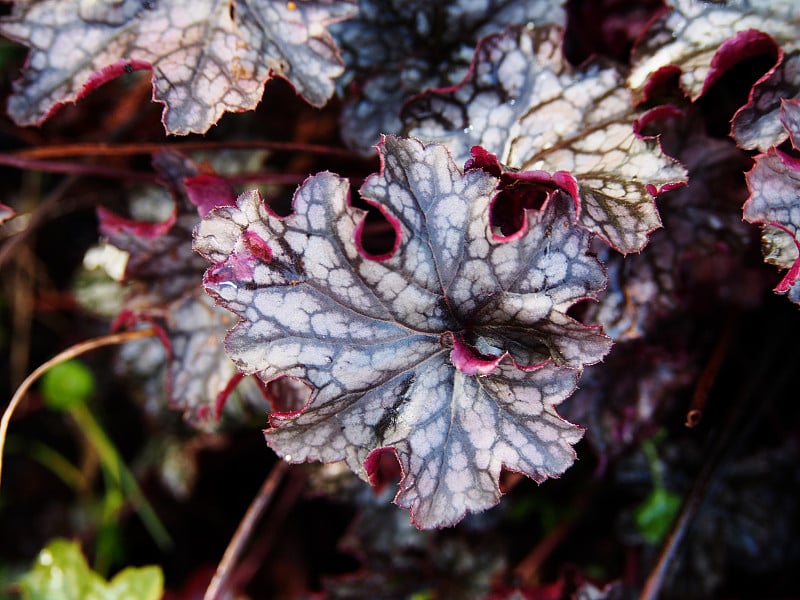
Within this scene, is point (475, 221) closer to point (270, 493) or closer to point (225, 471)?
point (270, 493)

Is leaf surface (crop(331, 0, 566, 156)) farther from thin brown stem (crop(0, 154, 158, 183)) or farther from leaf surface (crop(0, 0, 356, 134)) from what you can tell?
thin brown stem (crop(0, 154, 158, 183))

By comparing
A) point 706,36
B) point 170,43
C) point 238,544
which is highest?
point 706,36

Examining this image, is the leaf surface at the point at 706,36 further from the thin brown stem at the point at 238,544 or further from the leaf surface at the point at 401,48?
the thin brown stem at the point at 238,544

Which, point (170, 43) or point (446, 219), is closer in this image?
point (446, 219)

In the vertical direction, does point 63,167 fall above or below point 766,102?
below

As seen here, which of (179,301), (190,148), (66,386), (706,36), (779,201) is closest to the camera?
(779,201)

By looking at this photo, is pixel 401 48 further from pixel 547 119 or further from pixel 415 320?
pixel 415 320

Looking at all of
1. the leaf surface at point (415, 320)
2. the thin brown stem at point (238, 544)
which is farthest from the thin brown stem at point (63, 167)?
the thin brown stem at point (238, 544)

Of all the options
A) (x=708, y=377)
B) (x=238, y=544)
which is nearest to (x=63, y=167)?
(x=238, y=544)
